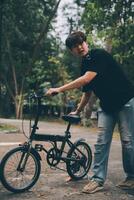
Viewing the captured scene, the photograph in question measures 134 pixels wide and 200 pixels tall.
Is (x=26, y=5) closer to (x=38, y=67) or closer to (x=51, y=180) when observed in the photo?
(x=38, y=67)

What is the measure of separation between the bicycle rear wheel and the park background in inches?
364

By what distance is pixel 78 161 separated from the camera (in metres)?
7.19

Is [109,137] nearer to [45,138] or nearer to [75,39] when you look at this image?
[45,138]

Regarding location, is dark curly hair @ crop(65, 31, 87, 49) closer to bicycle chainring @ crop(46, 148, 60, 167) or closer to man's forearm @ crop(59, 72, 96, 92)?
man's forearm @ crop(59, 72, 96, 92)

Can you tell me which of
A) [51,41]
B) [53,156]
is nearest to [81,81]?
[53,156]

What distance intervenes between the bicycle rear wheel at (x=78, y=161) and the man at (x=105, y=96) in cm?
63

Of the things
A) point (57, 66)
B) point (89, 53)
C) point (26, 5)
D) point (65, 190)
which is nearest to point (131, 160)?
point (65, 190)

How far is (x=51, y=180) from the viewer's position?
283 inches

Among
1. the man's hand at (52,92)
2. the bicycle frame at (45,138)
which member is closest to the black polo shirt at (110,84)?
the man's hand at (52,92)

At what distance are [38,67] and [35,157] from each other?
37.8 m

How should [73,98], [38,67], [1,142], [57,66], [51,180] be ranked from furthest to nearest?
[38,67] < [57,66] < [73,98] < [1,142] < [51,180]

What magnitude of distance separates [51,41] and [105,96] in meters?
39.0

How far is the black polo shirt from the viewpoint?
6410 millimetres

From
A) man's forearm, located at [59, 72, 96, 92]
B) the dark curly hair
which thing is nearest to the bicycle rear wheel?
man's forearm, located at [59, 72, 96, 92]
